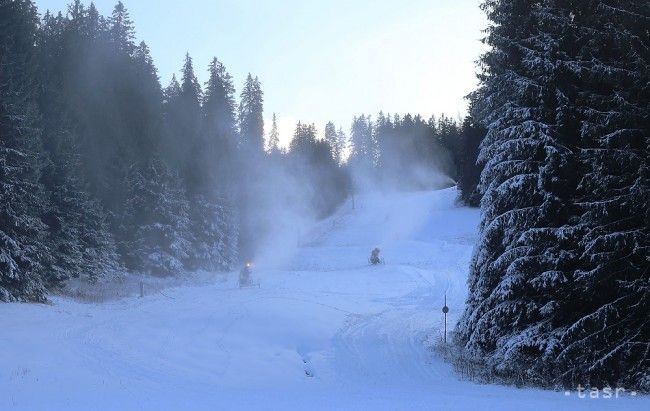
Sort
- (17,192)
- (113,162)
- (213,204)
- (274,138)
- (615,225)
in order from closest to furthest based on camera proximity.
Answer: (615,225) < (17,192) < (113,162) < (213,204) < (274,138)

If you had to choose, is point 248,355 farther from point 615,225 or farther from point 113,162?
point 113,162

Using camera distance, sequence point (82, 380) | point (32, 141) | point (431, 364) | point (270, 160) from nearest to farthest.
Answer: point (82, 380) < point (431, 364) < point (32, 141) < point (270, 160)

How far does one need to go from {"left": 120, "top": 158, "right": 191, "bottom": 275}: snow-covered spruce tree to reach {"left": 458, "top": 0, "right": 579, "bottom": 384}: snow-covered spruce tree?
105ft

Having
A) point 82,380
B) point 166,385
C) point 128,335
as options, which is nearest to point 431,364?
point 166,385

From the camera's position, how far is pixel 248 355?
16.6 metres

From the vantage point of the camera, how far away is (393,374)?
47.8 ft

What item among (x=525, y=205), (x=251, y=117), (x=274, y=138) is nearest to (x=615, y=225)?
(x=525, y=205)

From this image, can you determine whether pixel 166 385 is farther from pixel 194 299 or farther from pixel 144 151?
pixel 144 151

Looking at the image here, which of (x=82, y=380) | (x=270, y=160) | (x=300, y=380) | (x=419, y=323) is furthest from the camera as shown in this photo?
(x=270, y=160)

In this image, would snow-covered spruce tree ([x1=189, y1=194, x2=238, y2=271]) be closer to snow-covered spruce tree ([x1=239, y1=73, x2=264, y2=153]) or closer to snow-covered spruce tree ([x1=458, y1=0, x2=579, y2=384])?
snow-covered spruce tree ([x1=239, y1=73, x2=264, y2=153])

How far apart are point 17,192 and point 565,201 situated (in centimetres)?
2189

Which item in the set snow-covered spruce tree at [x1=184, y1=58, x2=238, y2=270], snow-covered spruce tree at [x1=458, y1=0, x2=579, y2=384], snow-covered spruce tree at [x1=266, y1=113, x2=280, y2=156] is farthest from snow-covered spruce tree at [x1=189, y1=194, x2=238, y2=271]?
snow-covered spruce tree at [x1=266, y1=113, x2=280, y2=156]

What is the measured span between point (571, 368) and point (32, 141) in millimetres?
24404

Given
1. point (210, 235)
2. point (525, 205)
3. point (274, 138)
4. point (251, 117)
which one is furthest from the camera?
point (274, 138)
